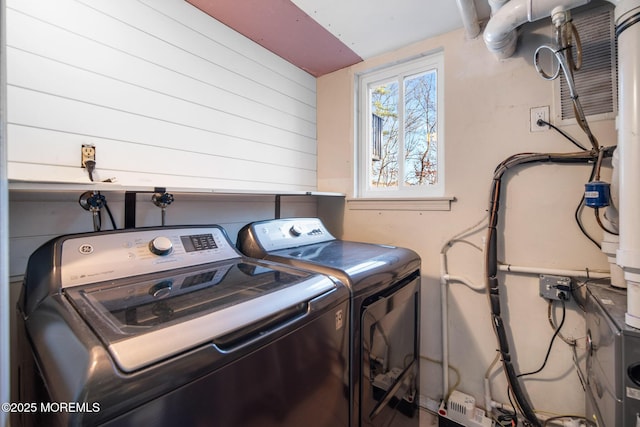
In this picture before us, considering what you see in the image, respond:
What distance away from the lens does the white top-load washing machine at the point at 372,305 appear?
3.38 ft

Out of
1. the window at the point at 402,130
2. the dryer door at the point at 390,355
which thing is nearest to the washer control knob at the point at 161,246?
the dryer door at the point at 390,355

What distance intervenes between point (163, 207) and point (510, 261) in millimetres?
1872

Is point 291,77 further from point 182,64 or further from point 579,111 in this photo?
point 579,111

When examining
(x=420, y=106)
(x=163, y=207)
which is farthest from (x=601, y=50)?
(x=163, y=207)

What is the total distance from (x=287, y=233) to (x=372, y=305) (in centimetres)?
68

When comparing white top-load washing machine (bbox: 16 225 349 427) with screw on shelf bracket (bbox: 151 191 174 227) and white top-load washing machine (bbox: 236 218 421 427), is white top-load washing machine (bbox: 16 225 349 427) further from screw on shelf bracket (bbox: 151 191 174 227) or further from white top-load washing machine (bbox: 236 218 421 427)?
screw on shelf bracket (bbox: 151 191 174 227)

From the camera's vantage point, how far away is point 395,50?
1.99 meters

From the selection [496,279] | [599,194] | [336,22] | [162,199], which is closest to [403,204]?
[496,279]

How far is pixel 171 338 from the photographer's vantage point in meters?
0.55

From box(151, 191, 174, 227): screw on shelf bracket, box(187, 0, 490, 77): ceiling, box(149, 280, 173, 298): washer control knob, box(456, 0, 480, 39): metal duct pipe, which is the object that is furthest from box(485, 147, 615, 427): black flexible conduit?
box(151, 191, 174, 227): screw on shelf bracket

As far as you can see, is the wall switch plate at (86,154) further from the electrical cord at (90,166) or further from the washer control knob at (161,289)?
the washer control knob at (161,289)

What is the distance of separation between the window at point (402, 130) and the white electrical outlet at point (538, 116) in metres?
0.48

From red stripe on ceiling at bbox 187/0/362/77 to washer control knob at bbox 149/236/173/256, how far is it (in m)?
1.32

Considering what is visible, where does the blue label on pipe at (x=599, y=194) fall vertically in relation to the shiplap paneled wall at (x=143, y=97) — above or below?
below
